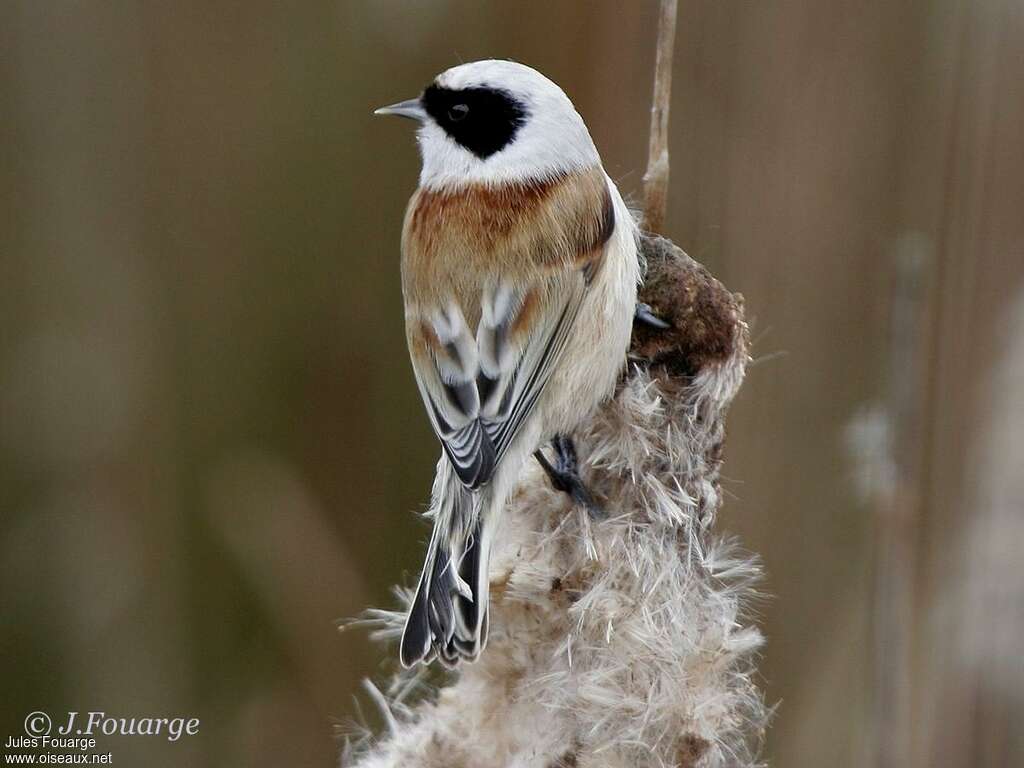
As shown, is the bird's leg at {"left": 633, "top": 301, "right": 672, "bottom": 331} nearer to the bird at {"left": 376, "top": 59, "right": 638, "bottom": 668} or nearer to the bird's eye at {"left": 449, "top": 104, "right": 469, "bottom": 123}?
the bird at {"left": 376, "top": 59, "right": 638, "bottom": 668}

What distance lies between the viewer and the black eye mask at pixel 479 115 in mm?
2264

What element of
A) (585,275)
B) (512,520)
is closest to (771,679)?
(512,520)

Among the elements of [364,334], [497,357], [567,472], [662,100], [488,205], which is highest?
[662,100]

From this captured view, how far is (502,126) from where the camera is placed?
2285 millimetres

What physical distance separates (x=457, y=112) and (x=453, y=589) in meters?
1.01

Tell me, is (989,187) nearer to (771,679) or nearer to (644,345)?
(644,345)

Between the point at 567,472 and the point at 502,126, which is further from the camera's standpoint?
the point at 502,126

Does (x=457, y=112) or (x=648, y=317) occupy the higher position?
(x=457, y=112)

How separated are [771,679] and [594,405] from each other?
3.64ft

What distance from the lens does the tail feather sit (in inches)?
70.4

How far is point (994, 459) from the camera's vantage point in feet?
7.75

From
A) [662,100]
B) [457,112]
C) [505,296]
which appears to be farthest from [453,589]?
[457,112]

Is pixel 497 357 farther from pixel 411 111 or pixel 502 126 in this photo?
pixel 411 111

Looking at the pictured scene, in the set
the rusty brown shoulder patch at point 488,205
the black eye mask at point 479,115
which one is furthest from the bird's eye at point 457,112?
the rusty brown shoulder patch at point 488,205
